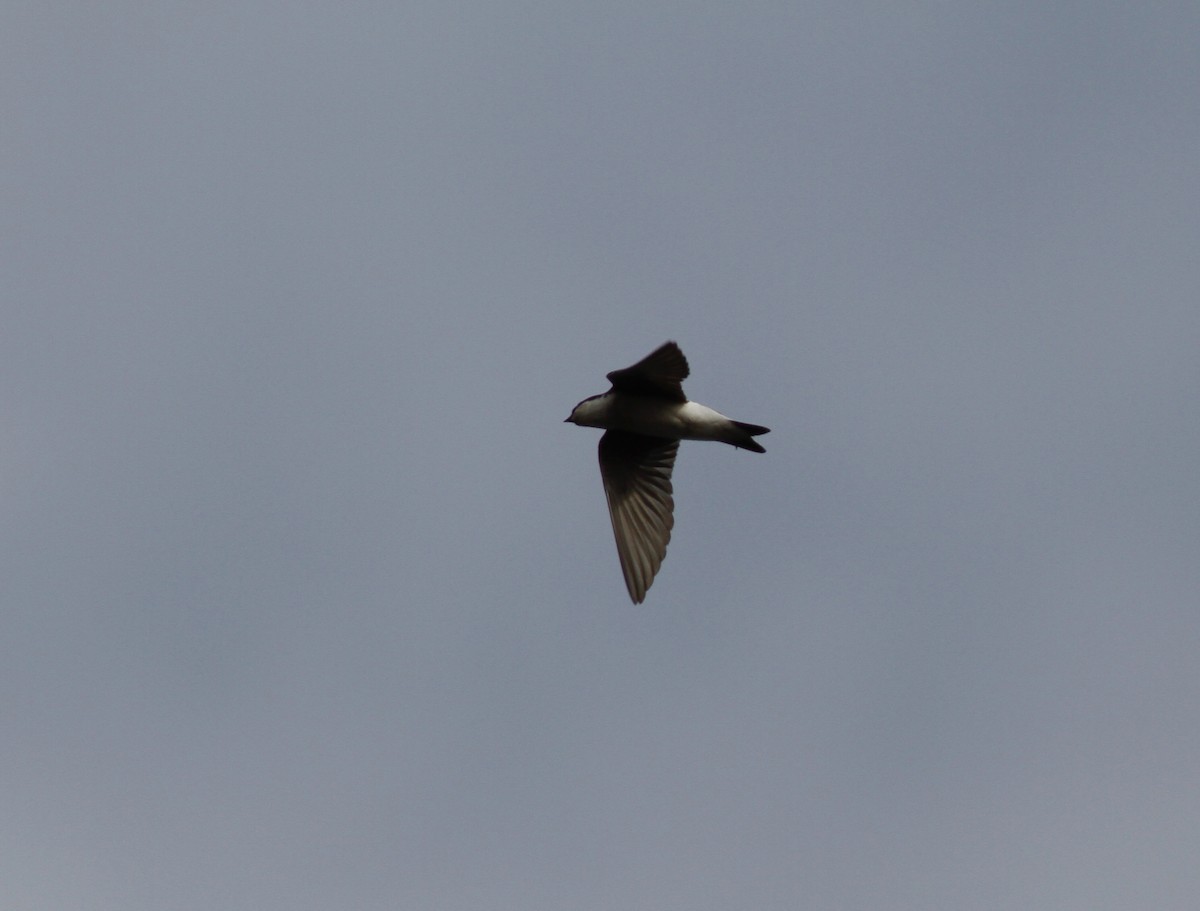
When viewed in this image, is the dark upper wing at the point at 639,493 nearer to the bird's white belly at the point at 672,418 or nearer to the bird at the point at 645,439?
the bird at the point at 645,439

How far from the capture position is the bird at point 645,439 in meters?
8.73

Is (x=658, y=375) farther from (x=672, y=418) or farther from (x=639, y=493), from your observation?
(x=639, y=493)

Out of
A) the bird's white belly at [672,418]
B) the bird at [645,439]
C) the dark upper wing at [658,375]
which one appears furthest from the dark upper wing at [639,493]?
the dark upper wing at [658,375]

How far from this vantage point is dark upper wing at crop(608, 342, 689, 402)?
330 inches

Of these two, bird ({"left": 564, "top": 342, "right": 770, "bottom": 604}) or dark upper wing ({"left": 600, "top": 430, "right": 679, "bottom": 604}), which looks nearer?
bird ({"left": 564, "top": 342, "right": 770, "bottom": 604})

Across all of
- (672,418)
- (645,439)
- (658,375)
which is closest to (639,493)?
(645,439)

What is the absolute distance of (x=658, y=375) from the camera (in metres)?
8.62

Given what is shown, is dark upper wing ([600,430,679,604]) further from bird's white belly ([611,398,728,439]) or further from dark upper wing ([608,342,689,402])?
dark upper wing ([608,342,689,402])

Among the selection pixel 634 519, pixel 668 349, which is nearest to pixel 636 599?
pixel 634 519

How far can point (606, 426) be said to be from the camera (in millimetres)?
9133

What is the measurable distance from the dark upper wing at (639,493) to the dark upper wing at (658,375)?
539 millimetres

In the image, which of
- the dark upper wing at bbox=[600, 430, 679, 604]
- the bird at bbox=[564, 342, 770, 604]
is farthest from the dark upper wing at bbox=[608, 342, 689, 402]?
the dark upper wing at bbox=[600, 430, 679, 604]

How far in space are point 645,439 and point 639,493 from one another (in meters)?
0.31

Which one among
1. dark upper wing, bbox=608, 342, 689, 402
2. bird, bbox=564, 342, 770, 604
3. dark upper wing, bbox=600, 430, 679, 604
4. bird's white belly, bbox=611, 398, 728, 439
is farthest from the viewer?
dark upper wing, bbox=600, 430, 679, 604
